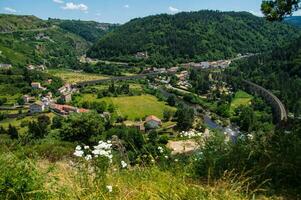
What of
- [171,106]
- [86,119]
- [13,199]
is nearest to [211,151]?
[13,199]

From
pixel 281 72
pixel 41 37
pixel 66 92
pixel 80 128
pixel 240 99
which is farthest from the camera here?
pixel 41 37

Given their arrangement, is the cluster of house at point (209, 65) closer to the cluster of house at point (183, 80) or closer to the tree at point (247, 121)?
the cluster of house at point (183, 80)

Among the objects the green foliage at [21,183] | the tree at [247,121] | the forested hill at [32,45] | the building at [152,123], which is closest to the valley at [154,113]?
the green foliage at [21,183]

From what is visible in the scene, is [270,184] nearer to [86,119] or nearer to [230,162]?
[230,162]

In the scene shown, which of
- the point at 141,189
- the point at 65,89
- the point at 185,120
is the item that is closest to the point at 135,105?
the point at 185,120

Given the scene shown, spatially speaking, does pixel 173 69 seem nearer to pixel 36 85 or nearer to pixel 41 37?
pixel 36 85
